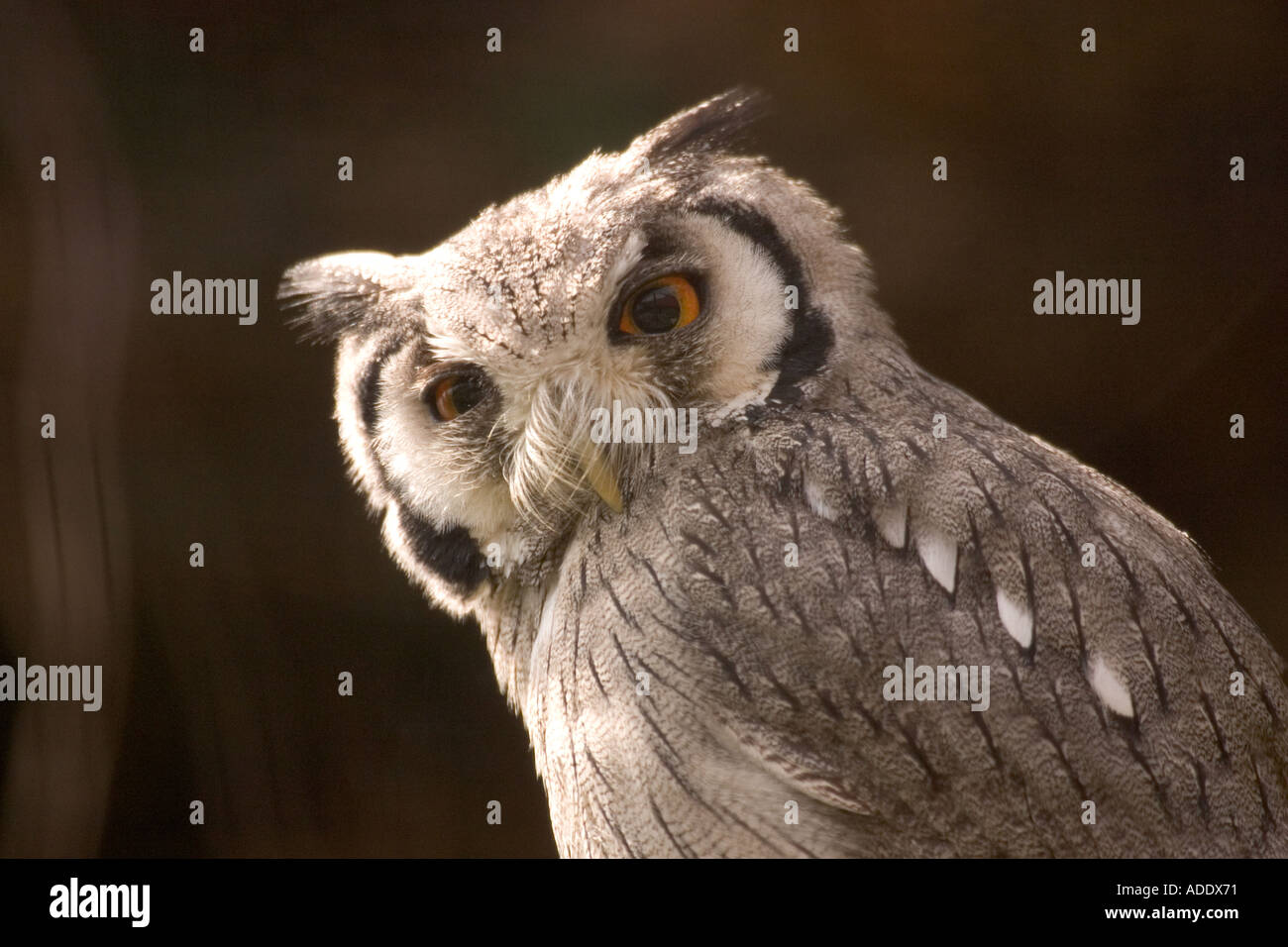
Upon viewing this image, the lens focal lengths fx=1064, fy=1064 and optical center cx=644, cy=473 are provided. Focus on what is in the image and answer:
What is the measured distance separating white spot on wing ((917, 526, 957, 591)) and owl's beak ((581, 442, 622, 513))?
0.39 meters

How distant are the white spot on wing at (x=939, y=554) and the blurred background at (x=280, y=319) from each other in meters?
0.80

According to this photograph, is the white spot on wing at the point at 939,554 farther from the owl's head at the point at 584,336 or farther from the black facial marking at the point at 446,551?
the black facial marking at the point at 446,551

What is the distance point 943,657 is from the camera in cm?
124

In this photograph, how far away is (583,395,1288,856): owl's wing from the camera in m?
1.22

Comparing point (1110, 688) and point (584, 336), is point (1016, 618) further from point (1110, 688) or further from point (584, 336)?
point (584, 336)

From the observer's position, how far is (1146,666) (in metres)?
1.26

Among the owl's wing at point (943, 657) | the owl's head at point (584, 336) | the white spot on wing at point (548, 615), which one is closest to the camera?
the owl's wing at point (943, 657)

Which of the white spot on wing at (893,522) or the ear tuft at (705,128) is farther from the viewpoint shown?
the ear tuft at (705,128)

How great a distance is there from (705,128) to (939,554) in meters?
0.68

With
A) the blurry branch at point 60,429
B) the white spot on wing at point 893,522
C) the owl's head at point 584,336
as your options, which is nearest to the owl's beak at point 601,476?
the owl's head at point 584,336

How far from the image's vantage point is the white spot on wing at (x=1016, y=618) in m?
1.26

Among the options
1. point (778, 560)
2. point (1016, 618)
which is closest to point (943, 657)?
point (1016, 618)

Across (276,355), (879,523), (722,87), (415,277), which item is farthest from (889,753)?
(276,355)

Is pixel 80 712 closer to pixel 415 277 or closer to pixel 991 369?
pixel 415 277
